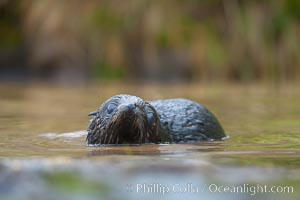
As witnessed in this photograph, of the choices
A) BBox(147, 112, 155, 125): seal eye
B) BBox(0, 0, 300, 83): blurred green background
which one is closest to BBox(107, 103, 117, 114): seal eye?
BBox(147, 112, 155, 125): seal eye

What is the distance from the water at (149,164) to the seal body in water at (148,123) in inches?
5.8

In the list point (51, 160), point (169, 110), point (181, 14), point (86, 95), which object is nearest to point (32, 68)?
point (181, 14)

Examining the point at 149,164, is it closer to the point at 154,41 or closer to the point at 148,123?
the point at 148,123

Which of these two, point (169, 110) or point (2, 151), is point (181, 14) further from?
point (2, 151)

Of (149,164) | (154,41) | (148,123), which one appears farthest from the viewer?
(154,41)

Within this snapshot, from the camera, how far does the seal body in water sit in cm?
430

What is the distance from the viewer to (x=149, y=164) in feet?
10.3

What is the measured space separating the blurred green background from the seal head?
8.08 meters

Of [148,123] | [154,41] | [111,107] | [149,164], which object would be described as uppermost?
[154,41]

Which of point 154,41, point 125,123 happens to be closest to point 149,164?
point 125,123

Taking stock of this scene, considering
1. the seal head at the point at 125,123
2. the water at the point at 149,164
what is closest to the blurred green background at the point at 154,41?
the water at the point at 149,164

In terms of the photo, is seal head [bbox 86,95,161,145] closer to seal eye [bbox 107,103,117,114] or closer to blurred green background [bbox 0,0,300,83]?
seal eye [bbox 107,103,117,114]

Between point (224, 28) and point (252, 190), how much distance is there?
407 inches

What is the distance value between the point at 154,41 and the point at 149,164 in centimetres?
1010
